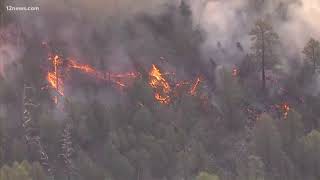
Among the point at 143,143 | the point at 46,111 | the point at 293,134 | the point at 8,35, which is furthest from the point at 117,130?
the point at 8,35

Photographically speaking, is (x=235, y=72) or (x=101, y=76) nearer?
(x=235, y=72)

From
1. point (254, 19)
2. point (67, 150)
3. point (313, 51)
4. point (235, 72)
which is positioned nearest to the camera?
point (67, 150)

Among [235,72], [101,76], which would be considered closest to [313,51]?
[235,72]

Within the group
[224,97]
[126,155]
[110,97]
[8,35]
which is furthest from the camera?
[8,35]

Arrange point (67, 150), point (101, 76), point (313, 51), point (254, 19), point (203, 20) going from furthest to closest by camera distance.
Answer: point (254, 19) < point (203, 20) < point (101, 76) < point (313, 51) < point (67, 150)

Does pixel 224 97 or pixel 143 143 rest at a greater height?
pixel 224 97

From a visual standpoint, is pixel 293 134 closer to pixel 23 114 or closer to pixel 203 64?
pixel 203 64

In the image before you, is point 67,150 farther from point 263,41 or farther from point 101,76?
point 263,41
